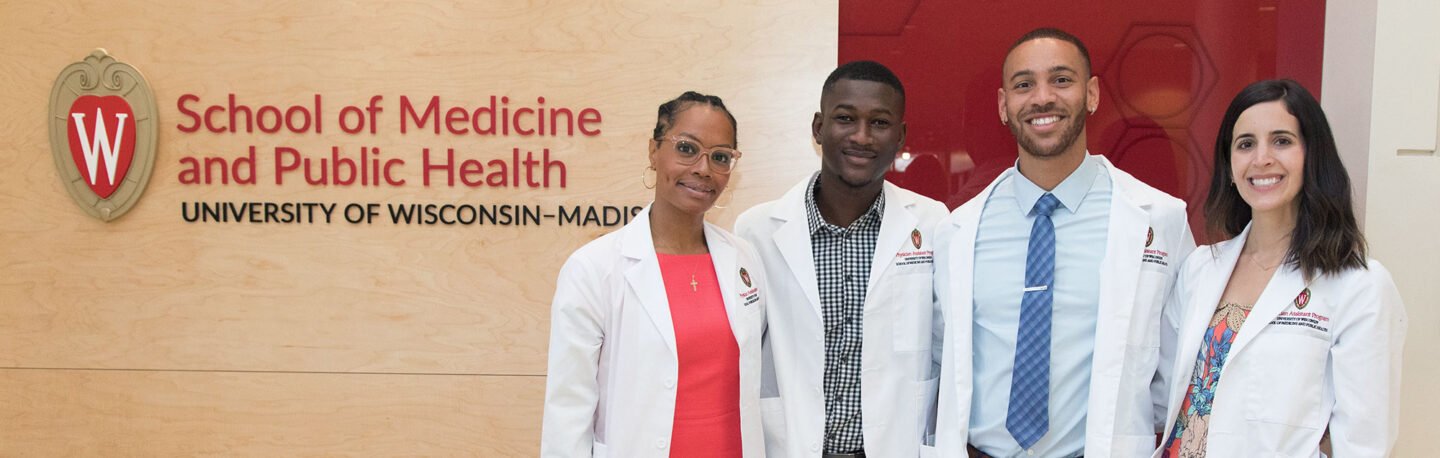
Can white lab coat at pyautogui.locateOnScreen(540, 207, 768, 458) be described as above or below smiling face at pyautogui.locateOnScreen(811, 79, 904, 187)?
below

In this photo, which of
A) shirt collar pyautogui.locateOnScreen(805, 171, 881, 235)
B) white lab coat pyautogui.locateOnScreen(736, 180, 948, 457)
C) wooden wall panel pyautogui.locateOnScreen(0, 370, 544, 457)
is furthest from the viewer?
wooden wall panel pyautogui.locateOnScreen(0, 370, 544, 457)

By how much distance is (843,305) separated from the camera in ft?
7.50

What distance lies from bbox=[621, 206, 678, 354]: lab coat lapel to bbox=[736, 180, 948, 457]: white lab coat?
0.42 metres

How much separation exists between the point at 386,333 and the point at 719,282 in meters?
1.99

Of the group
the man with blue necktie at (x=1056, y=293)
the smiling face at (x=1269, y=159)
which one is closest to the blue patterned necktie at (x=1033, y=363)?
the man with blue necktie at (x=1056, y=293)

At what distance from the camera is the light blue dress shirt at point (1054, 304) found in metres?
2.05

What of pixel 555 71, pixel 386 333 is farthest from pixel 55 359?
pixel 555 71

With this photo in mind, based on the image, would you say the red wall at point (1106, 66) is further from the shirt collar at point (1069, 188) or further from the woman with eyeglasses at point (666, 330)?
the woman with eyeglasses at point (666, 330)

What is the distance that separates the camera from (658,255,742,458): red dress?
2.05 m

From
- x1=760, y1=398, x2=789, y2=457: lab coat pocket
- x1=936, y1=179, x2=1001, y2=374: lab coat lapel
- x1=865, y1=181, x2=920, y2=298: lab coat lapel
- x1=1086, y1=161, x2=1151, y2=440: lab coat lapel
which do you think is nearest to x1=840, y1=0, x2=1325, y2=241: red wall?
x1=865, y1=181, x2=920, y2=298: lab coat lapel

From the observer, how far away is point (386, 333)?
3.51 m

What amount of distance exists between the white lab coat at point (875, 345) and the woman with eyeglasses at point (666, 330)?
150 millimetres

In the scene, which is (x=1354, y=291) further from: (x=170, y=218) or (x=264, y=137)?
(x=170, y=218)

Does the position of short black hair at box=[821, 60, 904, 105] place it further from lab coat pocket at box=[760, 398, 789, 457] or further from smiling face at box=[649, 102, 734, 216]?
lab coat pocket at box=[760, 398, 789, 457]
